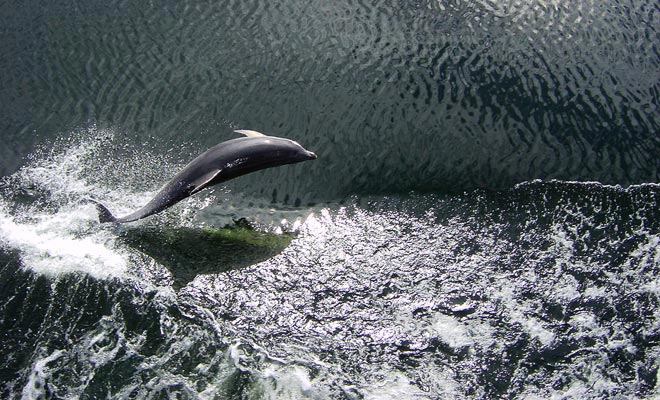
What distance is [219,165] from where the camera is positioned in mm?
10086

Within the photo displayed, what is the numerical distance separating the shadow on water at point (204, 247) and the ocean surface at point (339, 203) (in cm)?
4

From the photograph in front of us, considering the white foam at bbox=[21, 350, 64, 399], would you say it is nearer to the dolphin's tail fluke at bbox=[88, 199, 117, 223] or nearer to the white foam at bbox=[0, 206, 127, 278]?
the white foam at bbox=[0, 206, 127, 278]

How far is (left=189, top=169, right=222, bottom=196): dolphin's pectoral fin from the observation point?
10000mm

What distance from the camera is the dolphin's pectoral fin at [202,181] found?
10.0m

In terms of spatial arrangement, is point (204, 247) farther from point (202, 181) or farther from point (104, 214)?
point (104, 214)

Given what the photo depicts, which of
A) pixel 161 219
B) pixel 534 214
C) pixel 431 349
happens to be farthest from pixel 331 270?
pixel 534 214

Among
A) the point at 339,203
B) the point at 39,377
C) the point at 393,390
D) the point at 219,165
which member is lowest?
the point at 39,377

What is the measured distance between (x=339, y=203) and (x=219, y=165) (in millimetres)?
2546

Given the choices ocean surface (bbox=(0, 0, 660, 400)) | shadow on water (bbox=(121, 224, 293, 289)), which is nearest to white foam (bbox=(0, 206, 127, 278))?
ocean surface (bbox=(0, 0, 660, 400))

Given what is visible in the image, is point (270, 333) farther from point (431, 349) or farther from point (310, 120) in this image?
point (310, 120)

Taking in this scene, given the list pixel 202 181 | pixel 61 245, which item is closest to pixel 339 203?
pixel 202 181

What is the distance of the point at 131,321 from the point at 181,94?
5.26 meters

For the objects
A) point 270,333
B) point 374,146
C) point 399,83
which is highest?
point 399,83

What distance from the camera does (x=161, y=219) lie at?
37.2ft
